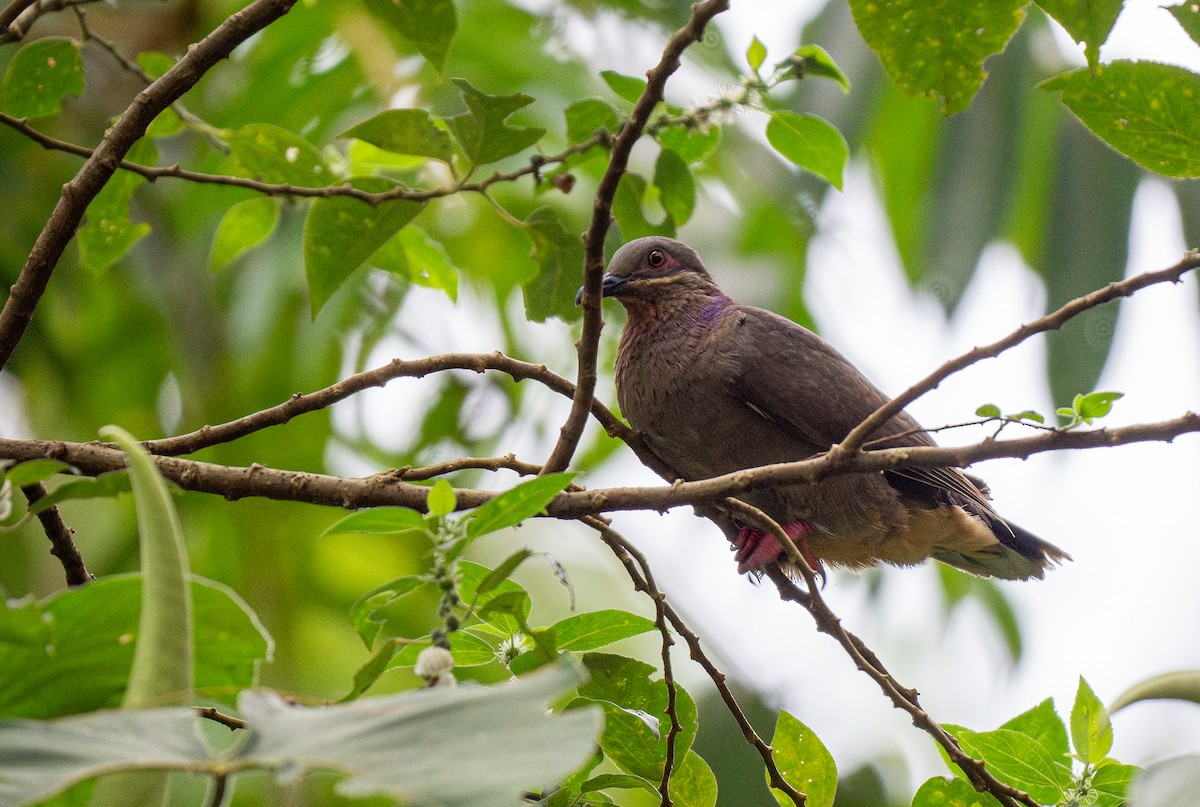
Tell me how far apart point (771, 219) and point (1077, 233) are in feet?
7.00

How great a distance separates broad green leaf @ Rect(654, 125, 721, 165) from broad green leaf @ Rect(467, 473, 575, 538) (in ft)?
5.02

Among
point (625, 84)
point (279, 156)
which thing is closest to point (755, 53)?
point (625, 84)

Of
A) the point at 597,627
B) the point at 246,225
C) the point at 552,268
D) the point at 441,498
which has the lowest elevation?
the point at 597,627

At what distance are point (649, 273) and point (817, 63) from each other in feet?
5.98

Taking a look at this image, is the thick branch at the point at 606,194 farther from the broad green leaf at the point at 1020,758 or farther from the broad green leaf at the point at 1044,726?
the broad green leaf at the point at 1044,726

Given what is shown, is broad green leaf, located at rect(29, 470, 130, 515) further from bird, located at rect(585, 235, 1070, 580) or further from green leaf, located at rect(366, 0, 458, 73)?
bird, located at rect(585, 235, 1070, 580)

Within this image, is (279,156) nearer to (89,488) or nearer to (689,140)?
(689,140)

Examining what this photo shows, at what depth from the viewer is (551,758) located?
3.58 ft

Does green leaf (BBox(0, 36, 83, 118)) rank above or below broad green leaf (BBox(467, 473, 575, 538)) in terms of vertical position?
above

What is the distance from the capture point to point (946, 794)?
2.28 meters

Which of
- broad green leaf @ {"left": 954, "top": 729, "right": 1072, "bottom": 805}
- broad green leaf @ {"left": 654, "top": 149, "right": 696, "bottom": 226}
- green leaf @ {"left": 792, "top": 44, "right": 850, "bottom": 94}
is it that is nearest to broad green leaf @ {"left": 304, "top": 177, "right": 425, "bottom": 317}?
broad green leaf @ {"left": 654, "top": 149, "right": 696, "bottom": 226}

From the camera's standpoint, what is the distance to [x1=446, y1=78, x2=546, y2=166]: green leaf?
8.33ft

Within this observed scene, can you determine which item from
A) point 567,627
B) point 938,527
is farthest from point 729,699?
point 938,527

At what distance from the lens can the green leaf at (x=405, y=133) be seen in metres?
2.57
